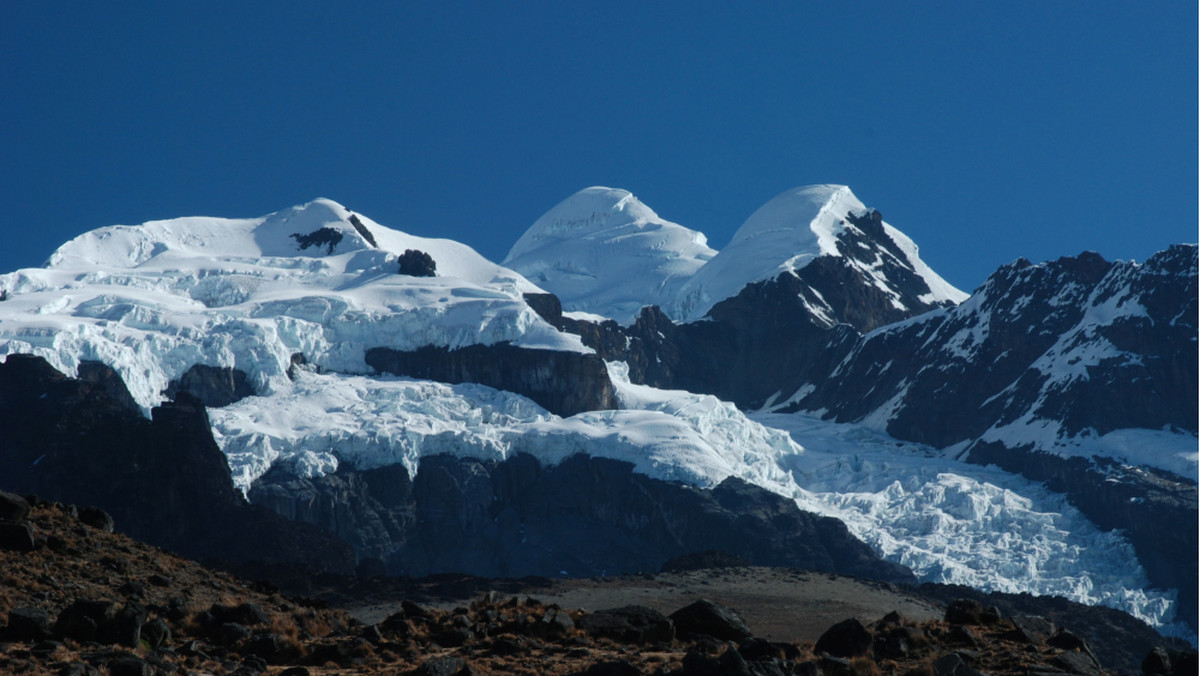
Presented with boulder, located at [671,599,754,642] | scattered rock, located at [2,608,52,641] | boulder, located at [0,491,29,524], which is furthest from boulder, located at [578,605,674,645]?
boulder, located at [0,491,29,524]

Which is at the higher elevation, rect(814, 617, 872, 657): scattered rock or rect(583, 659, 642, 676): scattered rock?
rect(814, 617, 872, 657): scattered rock

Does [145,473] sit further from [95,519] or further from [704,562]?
[95,519]

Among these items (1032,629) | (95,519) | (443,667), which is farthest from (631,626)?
(95,519)

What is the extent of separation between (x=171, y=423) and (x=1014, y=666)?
503 ft

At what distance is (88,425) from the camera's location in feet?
612

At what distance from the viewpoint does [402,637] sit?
51.7m

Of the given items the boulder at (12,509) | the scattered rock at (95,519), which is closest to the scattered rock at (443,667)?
the boulder at (12,509)

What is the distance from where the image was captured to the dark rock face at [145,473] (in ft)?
566

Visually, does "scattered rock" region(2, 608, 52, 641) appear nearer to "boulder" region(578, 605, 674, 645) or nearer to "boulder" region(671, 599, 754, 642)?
"boulder" region(578, 605, 674, 645)

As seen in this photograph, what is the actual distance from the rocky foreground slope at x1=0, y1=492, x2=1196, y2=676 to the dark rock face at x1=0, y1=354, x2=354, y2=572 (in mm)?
110634

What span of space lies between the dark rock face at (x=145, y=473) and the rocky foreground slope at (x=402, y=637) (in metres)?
111

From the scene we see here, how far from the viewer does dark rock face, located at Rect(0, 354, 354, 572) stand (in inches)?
6796

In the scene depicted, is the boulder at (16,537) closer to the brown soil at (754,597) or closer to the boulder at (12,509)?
the boulder at (12,509)

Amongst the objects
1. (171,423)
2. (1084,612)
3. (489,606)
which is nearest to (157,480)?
(171,423)
